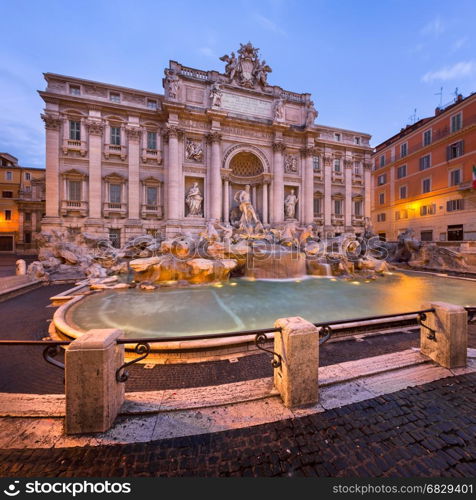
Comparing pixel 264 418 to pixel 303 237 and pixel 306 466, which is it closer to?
pixel 306 466

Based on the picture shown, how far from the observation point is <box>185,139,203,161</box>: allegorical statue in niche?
58.0 feet

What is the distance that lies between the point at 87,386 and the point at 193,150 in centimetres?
1868

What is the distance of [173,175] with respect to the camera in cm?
1686

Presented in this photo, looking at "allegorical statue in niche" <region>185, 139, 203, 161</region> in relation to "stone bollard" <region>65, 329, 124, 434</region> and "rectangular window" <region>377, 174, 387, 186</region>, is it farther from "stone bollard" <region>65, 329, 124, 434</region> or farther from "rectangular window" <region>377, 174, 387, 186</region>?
"rectangular window" <region>377, 174, 387, 186</region>

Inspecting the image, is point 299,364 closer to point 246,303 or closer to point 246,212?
point 246,303

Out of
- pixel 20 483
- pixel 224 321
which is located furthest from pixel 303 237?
pixel 20 483

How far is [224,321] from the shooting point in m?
5.32

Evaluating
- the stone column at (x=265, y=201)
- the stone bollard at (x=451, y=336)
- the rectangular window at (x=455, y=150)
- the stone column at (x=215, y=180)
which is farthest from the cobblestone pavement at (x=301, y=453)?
the rectangular window at (x=455, y=150)

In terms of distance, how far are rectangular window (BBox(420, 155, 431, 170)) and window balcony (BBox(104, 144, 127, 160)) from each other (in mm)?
31020

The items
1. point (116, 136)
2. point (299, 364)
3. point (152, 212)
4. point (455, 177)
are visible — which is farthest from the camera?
point (455, 177)

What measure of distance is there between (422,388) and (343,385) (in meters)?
0.95

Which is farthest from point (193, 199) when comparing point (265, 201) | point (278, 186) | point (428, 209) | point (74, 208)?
point (428, 209)

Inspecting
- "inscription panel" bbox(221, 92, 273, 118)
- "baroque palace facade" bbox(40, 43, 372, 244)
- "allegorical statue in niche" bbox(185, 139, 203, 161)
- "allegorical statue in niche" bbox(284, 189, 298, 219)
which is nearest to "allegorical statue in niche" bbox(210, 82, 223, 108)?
"baroque palace facade" bbox(40, 43, 372, 244)

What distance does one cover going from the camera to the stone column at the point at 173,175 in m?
16.7
